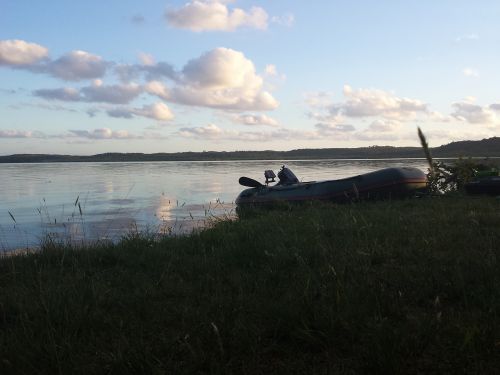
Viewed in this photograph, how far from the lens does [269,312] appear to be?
11.7 ft

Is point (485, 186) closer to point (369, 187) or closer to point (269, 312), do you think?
point (369, 187)

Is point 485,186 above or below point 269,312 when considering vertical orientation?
above

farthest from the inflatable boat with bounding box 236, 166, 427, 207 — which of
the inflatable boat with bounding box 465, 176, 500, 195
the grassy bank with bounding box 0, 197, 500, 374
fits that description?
the grassy bank with bounding box 0, 197, 500, 374

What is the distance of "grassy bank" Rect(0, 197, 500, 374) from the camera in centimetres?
290

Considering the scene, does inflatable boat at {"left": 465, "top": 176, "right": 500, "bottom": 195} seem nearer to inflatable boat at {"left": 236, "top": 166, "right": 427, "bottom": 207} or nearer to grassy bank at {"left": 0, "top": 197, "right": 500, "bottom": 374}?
inflatable boat at {"left": 236, "top": 166, "right": 427, "bottom": 207}

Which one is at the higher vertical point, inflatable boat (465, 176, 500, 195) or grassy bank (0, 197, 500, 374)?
inflatable boat (465, 176, 500, 195)

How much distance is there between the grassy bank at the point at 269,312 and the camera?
9.53 feet

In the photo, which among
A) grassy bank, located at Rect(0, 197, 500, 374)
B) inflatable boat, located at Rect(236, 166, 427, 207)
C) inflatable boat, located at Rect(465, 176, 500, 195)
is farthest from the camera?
inflatable boat, located at Rect(236, 166, 427, 207)

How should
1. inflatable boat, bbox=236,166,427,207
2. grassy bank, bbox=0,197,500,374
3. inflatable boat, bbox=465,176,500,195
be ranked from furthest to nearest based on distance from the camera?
inflatable boat, bbox=236,166,427,207 < inflatable boat, bbox=465,176,500,195 < grassy bank, bbox=0,197,500,374

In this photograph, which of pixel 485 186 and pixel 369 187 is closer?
pixel 485 186

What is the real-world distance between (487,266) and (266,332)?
7.99 feet

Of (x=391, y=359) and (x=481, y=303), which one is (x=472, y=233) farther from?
(x=391, y=359)

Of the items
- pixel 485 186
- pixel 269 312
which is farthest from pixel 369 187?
pixel 269 312

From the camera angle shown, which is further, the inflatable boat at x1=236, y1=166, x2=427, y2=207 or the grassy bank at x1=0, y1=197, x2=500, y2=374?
the inflatable boat at x1=236, y1=166, x2=427, y2=207
